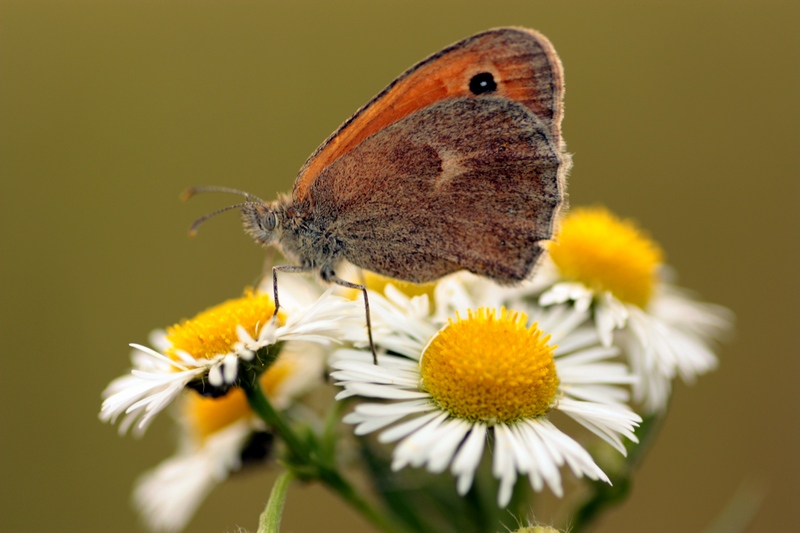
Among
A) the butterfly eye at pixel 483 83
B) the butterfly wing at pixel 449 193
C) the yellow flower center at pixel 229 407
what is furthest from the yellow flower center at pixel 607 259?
the yellow flower center at pixel 229 407

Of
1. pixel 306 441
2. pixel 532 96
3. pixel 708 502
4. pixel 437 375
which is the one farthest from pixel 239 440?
pixel 708 502

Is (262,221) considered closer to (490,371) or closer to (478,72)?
(478,72)

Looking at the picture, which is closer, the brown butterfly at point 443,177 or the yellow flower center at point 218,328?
the yellow flower center at point 218,328

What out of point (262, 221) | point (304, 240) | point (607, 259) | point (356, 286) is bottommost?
point (607, 259)

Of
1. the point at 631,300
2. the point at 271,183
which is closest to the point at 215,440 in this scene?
the point at 631,300

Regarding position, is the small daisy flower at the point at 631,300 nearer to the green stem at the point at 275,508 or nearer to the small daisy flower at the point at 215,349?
the small daisy flower at the point at 215,349

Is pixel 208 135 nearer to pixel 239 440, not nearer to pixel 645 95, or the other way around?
pixel 645 95
